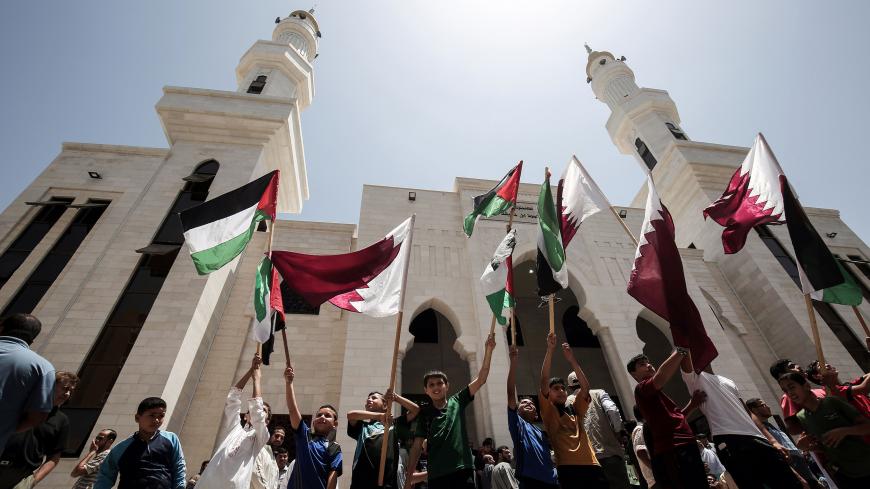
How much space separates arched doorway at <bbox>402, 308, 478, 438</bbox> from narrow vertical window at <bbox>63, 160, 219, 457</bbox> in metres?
6.33

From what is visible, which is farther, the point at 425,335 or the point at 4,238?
the point at 425,335

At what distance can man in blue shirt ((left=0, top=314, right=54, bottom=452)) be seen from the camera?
2.12 meters

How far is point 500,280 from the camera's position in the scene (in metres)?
4.64

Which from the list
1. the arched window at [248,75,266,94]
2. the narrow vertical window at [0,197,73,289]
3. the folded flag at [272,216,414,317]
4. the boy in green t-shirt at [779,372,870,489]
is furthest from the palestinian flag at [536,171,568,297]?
the arched window at [248,75,266,94]

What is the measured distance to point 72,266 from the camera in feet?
27.9

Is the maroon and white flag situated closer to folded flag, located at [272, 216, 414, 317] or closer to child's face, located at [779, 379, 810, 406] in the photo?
child's face, located at [779, 379, 810, 406]

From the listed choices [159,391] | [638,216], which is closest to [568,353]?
[159,391]

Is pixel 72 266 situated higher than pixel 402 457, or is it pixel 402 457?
pixel 72 266

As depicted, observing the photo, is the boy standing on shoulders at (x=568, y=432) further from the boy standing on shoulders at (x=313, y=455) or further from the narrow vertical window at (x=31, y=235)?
the narrow vertical window at (x=31, y=235)

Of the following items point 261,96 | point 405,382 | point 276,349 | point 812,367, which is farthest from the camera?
point 261,96

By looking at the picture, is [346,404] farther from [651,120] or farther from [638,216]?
[651,120]

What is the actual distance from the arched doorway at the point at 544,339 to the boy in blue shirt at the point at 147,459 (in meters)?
10.1

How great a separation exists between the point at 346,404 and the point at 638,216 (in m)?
10.9

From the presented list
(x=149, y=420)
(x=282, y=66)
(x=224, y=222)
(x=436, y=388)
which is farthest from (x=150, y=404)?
(x=282, y=66)
